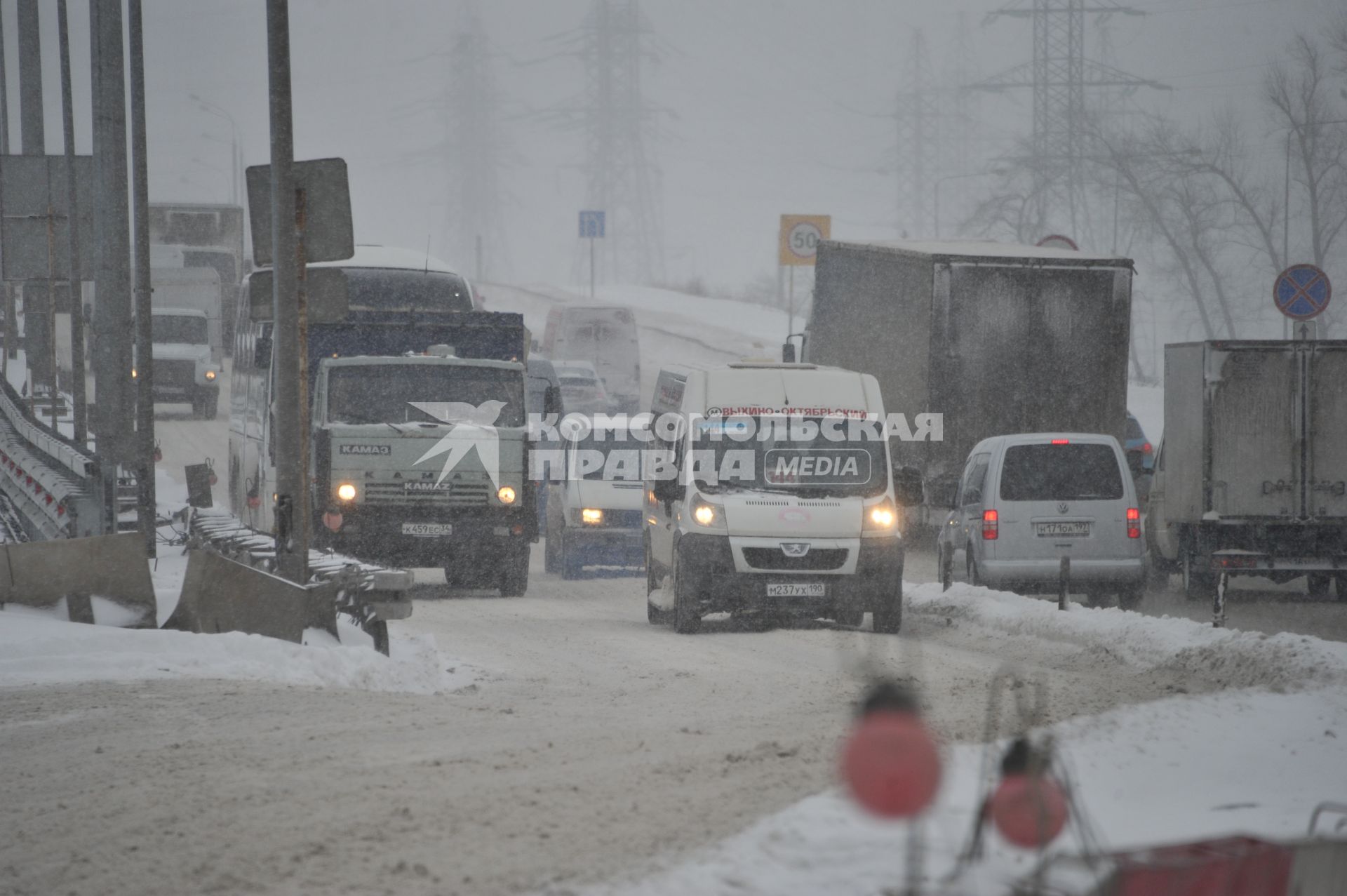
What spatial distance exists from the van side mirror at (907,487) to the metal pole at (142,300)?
7.93m

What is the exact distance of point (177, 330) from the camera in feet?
144

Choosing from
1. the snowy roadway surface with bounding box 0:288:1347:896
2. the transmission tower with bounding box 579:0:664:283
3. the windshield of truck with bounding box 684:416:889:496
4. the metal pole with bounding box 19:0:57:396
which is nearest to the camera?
the snowy roadway surface with bounding box 0:288:1347:896

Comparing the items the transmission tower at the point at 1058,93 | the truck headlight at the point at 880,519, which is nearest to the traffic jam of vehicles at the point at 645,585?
the truck headlight at the point at 880,519

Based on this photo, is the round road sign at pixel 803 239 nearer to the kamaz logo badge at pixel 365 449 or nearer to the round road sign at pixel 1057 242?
the round road sign at pixel 1057 242

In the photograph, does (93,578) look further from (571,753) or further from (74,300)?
(74,300)

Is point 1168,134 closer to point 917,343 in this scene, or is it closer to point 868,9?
point 917,343

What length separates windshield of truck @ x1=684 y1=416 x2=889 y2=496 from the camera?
14805mm

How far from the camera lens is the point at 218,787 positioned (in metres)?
6.94

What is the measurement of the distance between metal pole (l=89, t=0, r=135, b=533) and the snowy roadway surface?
765 cm

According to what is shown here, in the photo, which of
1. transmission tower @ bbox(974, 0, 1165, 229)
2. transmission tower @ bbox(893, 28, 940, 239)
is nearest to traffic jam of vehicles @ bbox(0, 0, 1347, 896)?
transmission tower @ bbox(974, 0, 1165, 229)

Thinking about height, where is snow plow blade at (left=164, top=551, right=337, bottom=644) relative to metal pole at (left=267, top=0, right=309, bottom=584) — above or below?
below

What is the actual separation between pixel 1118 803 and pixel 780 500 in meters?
8.07

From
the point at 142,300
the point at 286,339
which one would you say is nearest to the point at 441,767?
the point at 286,339

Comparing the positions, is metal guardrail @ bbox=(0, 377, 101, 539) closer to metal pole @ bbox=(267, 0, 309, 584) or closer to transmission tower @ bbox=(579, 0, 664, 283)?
metal pole @ bbox=(267, 0, 309, 584)
